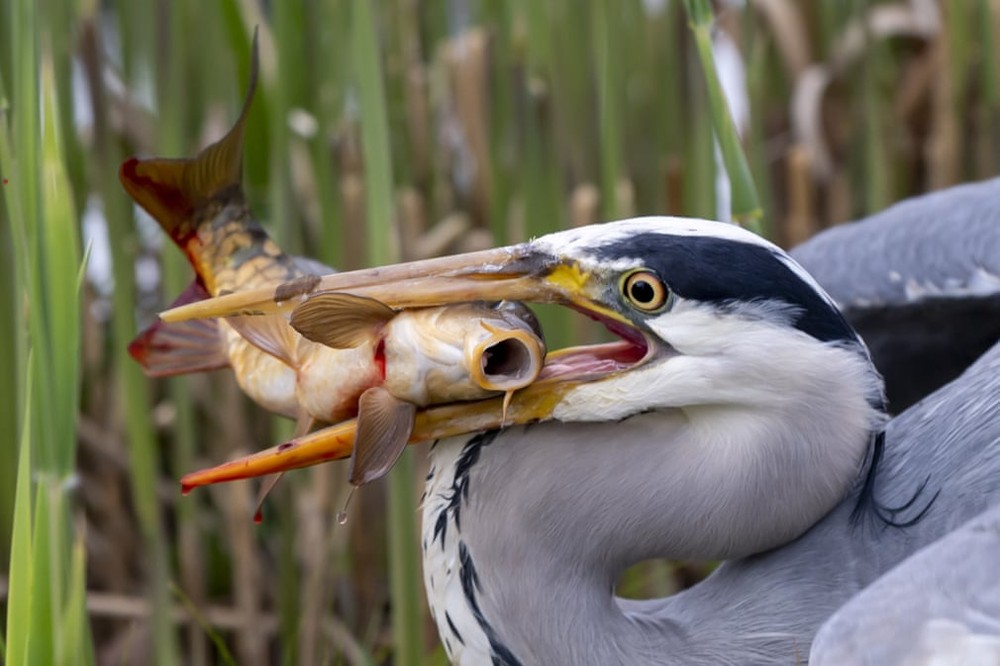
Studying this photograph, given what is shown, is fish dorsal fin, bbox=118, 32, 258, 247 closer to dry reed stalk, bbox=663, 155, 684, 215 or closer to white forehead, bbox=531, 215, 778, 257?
white forehead, bbox=531, 215, 778, 257

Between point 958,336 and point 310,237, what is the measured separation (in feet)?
3.20

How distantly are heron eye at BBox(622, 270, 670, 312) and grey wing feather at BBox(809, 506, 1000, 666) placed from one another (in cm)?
27

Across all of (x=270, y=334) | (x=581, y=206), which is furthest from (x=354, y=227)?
(x=270, y=334)

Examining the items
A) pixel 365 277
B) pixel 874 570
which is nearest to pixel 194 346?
pixel 365 277

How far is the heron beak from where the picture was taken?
3.86 ft

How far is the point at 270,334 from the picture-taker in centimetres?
124

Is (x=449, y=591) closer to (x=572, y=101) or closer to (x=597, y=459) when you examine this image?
(x=597, y=459)

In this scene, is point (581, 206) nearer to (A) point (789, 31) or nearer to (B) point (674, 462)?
(A) point (789, 31)

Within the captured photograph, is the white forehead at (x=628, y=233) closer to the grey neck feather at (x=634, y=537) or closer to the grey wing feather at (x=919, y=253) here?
the grey neck feather at (x=634, y=537)

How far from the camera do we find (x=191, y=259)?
137cm

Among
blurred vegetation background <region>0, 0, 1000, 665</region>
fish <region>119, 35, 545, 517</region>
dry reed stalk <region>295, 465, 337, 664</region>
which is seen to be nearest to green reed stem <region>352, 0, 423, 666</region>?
blurred vegetation background <region>0, 0, 1000, 665</region>

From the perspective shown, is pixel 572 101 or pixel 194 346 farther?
pixel 572 101

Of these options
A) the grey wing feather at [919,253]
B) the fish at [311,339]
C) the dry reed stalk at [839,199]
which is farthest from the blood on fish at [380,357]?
the dry reed stalk at [839,199]

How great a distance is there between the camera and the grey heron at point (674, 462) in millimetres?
1158
